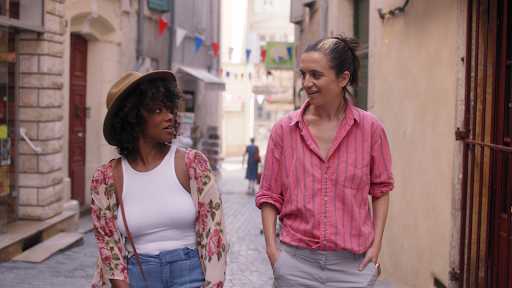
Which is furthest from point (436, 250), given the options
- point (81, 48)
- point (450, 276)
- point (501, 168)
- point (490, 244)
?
point (81, 48)

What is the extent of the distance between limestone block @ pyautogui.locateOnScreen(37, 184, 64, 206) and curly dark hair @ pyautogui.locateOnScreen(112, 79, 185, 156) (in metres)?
4.99

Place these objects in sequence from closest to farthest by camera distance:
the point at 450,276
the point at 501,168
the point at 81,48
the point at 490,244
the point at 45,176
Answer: the point at 501,168
the point at 490,244
the point at 450,276
the point at 45,176
the point at 81,48

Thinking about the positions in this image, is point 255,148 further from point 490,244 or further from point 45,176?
point 490,244

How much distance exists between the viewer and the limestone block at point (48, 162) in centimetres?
682

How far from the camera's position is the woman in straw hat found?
2.22 metres

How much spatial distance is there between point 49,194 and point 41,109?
1.13 metres

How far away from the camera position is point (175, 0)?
14547 mm

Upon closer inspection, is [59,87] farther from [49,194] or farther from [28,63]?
[49,194]

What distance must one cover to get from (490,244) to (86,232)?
5986mm

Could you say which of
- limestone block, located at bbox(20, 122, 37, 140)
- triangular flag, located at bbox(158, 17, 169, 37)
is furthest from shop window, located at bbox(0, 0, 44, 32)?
triangular flag, located at bbox(158, 17, 169, 37)

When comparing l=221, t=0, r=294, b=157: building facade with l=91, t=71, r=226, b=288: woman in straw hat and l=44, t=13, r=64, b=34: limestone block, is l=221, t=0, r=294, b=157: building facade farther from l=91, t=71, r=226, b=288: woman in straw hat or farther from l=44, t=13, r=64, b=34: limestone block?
l=91, t=71, r=226, b=288: woman in straw hat

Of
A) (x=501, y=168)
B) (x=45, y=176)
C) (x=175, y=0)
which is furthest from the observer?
(x=175, y=0)

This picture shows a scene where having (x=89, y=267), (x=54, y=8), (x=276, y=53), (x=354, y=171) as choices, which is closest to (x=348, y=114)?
(x=354, y=171)

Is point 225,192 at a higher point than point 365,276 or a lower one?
lower
